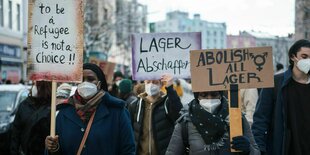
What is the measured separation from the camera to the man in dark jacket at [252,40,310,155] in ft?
17.8

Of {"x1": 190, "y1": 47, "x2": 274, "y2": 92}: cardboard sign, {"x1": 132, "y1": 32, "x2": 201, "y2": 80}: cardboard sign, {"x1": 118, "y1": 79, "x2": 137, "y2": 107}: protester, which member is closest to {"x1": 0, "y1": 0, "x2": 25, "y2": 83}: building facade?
{"x1": 118, "y1": 79, "x2": 137, "y2": 107}: protester

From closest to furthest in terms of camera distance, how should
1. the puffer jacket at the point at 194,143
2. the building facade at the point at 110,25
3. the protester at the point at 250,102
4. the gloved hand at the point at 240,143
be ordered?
the gloved hand at the point at 240,143
the puffer jacket at the point at 194,143
the protester at the point at 250,102
the building facade at the point at 110,25

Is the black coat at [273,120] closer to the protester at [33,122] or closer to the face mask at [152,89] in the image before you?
the face mask at [152,89]

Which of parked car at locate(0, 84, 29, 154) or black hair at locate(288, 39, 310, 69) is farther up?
black hair at locate(288, 39, 310, 69)

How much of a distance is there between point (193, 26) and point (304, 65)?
13866 cm

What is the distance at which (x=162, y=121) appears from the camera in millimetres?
6402

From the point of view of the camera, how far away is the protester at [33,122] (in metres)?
6.23

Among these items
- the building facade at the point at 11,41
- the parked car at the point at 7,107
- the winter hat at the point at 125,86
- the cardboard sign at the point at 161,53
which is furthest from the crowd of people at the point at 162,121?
the building facade at the point at 11,41

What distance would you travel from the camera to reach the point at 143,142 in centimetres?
647

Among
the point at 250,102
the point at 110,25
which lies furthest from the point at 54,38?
the point at 110,25

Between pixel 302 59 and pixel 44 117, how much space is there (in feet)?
9.22

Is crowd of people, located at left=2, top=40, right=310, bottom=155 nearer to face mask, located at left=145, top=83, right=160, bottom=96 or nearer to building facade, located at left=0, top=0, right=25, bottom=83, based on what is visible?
face mask, located at left=145, top=83, right=160, bottom=96

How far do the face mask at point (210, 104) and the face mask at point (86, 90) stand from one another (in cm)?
93

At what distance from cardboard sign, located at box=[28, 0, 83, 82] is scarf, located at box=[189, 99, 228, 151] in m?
1.17
